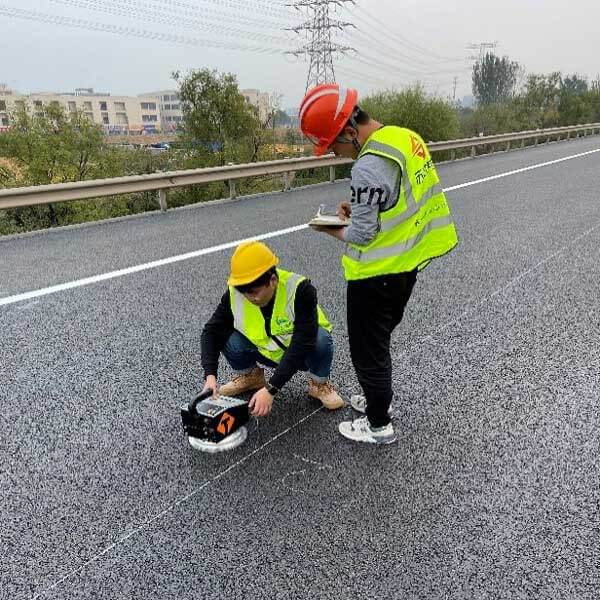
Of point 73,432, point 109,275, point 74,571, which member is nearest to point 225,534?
point 74,571

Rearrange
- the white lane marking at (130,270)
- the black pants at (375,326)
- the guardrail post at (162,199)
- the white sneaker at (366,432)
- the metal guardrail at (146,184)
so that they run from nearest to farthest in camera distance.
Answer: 1. the black pants at (375,326)
2. the white sneaker at (366,432)
3. the white lane marking at (130,270)
4. the metal guardrail at (146,184)
5. the guardrail post at (162,199)

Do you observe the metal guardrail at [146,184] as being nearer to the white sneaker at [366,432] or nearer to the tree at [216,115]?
the white sneaker at [366,432]

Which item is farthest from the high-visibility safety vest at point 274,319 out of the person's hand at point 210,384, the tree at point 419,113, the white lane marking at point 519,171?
the tree at point 419,113

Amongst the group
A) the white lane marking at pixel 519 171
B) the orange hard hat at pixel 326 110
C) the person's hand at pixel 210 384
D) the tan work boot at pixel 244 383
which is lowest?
the tan work boot at pixel 244 383

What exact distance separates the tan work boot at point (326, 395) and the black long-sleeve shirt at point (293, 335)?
0.37m

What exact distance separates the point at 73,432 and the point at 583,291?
14.3 ft

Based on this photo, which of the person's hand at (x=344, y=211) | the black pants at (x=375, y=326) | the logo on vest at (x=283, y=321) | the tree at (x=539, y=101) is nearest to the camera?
the black pants at (x=375, y=326)

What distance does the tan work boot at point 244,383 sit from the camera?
336 cm

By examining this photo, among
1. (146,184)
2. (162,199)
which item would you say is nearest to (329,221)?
(146,184)

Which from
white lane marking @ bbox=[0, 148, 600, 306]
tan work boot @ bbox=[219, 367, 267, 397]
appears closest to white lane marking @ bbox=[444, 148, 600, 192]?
white lane marking @ bbox=[0, 148, 600, 306]

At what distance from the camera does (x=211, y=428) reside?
A: 273 cm

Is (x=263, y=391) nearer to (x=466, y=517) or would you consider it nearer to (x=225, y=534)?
(x=225, y=534)

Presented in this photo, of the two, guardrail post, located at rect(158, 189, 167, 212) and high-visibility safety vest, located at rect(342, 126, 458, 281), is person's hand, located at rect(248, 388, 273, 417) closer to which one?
high-visibility safety vest, located at rect(342, 126, 458, 281)

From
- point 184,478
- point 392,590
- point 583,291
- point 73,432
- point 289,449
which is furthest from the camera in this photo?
point 583,291
